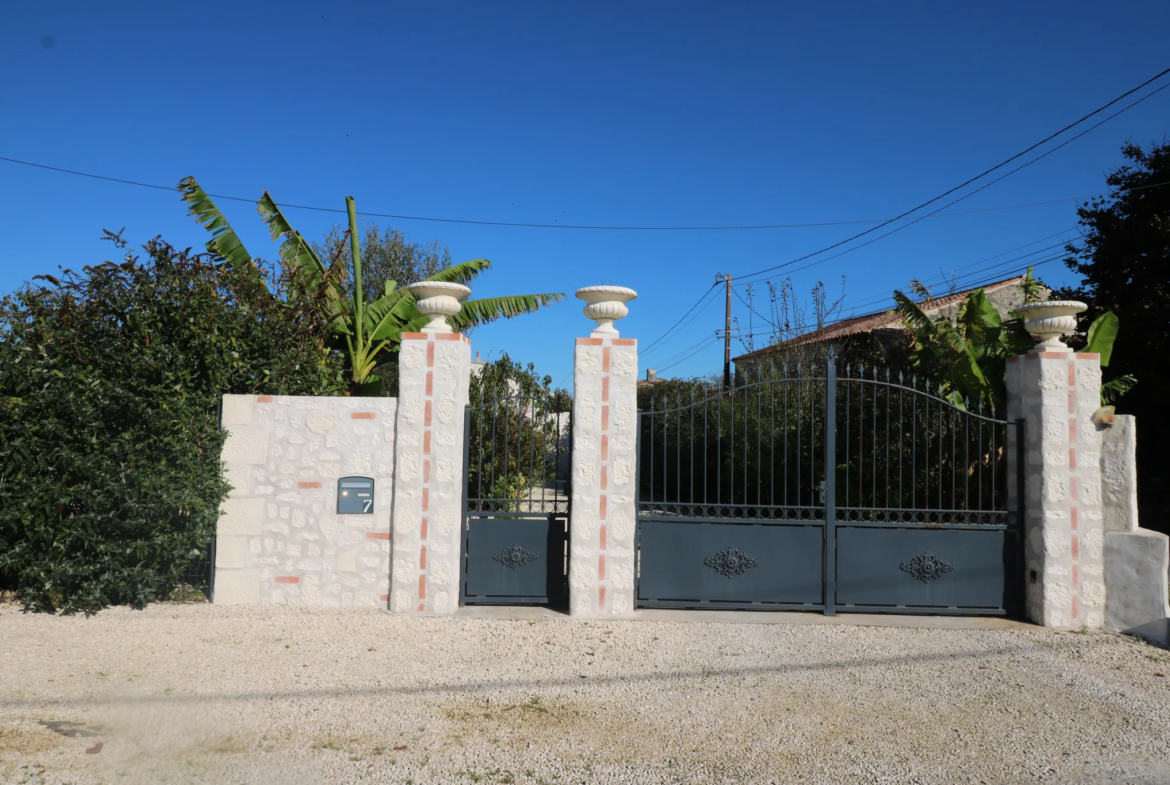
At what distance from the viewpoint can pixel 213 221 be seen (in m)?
10.6

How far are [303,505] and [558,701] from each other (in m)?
3.34

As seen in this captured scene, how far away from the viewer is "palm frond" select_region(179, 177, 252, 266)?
10484 millimetres

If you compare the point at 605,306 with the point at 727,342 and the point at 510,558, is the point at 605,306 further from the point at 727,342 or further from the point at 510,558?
the point at 727,342

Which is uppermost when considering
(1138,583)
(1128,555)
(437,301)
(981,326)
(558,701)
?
(981,326)

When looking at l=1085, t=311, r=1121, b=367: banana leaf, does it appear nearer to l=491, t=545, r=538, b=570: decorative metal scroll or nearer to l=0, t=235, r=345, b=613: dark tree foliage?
l=491, t=545, r=538, b=570: decorative metal scroll

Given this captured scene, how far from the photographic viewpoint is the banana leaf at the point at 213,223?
412 inches

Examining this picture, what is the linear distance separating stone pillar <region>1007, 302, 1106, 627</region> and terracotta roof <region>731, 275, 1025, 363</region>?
28.0ft

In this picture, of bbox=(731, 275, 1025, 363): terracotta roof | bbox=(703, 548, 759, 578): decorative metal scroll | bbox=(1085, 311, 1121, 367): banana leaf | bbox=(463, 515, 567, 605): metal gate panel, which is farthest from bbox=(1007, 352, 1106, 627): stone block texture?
bbox=(731, 275, 1025, 363): terracotta roof

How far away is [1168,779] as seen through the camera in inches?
157

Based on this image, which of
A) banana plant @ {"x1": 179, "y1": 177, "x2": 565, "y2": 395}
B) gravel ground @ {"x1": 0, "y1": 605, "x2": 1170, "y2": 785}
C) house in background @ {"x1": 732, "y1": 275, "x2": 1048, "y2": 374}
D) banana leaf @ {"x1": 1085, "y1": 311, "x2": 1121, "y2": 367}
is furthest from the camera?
house in background @ {"x1": 732, "y1": 275, "x2": 1048, "y2": 374}

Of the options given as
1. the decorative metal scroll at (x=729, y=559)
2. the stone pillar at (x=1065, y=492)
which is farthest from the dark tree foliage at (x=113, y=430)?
the stone pillar at (x=1065, y=492)

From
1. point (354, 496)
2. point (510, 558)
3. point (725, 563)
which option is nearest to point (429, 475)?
point (354, 496)

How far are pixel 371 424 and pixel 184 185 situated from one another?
6.28m

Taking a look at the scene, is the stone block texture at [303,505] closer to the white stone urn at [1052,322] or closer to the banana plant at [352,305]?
the banana plant at [352,305]
